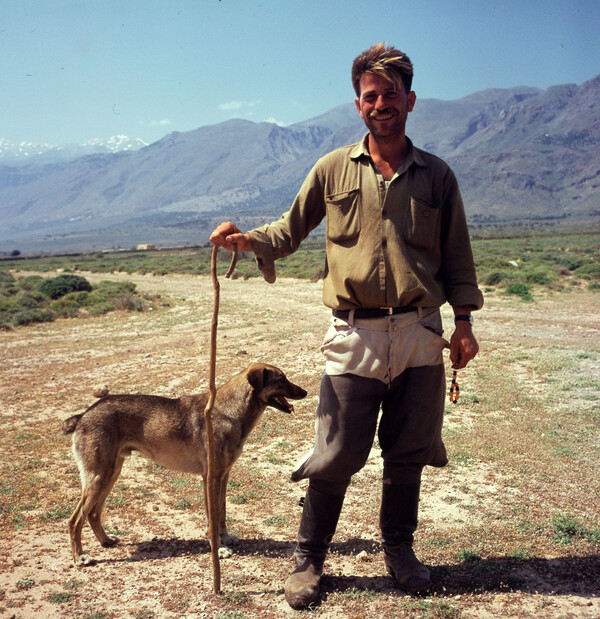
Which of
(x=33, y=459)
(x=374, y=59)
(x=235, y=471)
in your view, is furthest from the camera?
(x=33, y=459)

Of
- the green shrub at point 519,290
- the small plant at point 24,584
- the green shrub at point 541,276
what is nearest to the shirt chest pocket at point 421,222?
the small plant at point 24,584

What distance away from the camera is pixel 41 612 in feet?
11.7

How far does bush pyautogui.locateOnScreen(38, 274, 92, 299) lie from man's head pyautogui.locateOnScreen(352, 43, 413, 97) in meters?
23.2

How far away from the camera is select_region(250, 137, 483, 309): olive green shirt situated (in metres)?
3.31

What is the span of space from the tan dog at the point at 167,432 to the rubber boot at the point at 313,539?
0.91m

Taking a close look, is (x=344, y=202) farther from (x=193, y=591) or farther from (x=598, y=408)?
(x=598, y=408)

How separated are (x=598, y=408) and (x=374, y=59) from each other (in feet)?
19.2

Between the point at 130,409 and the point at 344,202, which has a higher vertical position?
the point at 344,202

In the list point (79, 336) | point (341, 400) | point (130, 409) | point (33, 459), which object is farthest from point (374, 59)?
point (79, 336)

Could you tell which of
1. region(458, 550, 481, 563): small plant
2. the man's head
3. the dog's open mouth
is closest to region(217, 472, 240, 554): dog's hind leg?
the dog's open mouth

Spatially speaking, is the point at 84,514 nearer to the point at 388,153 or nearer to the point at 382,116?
the point at 388,153

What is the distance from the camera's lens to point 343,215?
343 cm

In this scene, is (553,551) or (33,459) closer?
(553,551)

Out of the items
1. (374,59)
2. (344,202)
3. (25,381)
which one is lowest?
(25,381)
